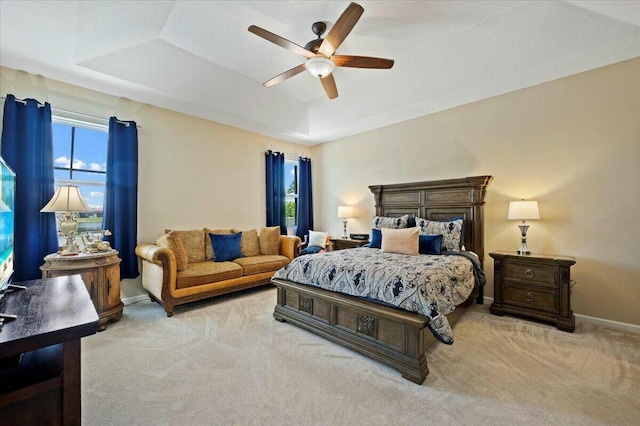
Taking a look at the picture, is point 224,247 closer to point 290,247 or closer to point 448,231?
point 290,247

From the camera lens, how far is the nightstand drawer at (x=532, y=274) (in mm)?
3008

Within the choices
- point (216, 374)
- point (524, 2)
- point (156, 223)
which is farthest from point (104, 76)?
point (524, 2)

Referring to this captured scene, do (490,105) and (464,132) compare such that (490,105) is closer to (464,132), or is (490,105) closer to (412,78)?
(464,132)

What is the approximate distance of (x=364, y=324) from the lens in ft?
7.99

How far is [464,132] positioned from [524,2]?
1703mm

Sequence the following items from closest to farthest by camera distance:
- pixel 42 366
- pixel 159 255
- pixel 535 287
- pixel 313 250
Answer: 1. pixel 42 366
2. pixel 535 287
3. pixel 159 255
4. pixel 313 250

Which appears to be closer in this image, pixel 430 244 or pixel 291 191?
pixel 430 244

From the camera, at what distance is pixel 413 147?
468 centimetres

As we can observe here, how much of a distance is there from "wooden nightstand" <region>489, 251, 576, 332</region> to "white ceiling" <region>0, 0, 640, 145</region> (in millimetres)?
2204

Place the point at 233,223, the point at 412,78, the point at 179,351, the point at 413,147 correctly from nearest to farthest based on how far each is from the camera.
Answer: the point at 179,351 < the point at 412,78 < the point at 413,147 < the point at 233,223

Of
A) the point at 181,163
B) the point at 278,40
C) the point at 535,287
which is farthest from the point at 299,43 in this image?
the point at 535,287

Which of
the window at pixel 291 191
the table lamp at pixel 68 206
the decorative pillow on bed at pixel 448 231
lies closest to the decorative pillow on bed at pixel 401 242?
the decorative pillow on bed at pixel 448 231

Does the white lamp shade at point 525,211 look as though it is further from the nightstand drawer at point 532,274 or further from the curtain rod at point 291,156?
the curtain rod at point 291,156

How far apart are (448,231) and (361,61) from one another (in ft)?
7.95
